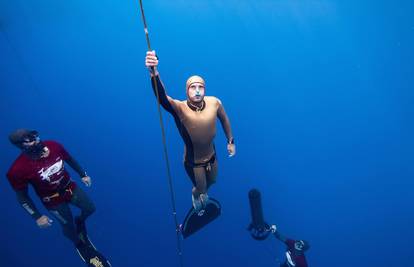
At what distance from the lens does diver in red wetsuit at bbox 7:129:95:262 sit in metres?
2.73

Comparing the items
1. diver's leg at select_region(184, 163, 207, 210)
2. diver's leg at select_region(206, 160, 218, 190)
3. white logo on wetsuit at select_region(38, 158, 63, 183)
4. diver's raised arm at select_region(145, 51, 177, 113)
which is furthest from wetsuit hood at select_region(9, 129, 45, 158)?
diver's leg at select_region(206, 160, 218, 190)

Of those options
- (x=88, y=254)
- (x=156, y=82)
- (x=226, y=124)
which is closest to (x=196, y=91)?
(x=156, y=82)

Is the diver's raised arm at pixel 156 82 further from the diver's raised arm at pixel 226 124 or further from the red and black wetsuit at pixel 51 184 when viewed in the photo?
the red and black wetsuit at pixel 51 184

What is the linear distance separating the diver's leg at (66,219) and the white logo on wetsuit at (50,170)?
450mm

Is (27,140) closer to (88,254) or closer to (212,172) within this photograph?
(88,254)

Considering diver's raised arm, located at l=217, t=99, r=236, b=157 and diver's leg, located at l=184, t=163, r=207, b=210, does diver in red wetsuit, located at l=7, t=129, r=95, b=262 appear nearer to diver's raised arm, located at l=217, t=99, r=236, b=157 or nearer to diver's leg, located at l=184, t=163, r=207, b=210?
diver's leg, located at l=184, t=163, r=207, b=210

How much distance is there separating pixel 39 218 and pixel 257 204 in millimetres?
2783

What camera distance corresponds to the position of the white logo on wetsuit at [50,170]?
9.25 ft

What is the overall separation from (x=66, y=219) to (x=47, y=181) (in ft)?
1.97

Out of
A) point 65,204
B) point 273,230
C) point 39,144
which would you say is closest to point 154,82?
point 39,144

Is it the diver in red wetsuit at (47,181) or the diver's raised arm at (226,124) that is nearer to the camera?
the diver in red wetsuit at (47,181)

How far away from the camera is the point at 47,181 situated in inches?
113

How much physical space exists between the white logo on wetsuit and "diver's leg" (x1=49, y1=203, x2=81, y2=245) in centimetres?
45

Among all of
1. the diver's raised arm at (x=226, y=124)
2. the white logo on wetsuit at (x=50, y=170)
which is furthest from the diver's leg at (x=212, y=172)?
the white logo on wetsuit at (x=50, y=170)
